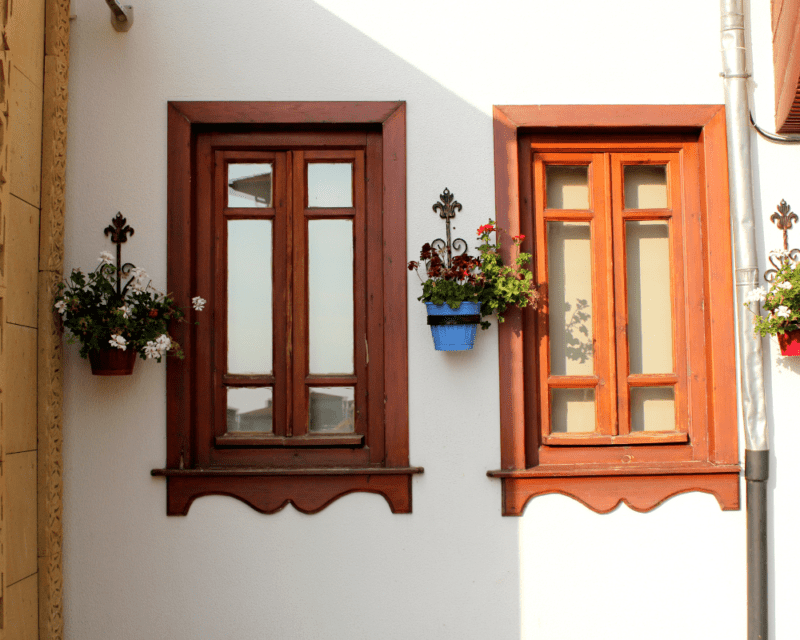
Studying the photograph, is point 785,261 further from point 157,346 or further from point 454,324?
point 157,346

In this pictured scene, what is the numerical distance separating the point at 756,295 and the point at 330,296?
6.62 feet

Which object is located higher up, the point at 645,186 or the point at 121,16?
the point at 121,16

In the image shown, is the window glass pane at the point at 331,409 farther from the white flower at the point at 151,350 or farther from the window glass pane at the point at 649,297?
the window glass pane at the point at 649,297

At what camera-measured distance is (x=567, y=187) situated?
363 centimetres

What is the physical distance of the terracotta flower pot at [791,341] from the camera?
3248 millimetres

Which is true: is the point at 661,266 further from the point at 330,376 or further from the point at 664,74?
the point at 330,376

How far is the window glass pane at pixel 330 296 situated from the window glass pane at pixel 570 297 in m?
1.02

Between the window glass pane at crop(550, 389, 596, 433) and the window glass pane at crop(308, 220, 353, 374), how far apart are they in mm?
1044

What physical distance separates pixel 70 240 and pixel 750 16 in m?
3.50

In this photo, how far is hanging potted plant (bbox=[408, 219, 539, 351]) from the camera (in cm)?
322

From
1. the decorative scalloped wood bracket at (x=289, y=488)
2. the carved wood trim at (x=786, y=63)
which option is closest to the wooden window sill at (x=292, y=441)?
the decorative scalloped wood bracket at (x=289, y=488)

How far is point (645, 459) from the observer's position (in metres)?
3.51

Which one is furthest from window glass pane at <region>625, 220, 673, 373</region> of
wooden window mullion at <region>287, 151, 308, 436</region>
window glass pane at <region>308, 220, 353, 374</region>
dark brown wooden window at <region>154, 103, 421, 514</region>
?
wooden window mullion at <region>287, 151, 308, 436</region>

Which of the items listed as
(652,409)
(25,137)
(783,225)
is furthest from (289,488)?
(783,225)
